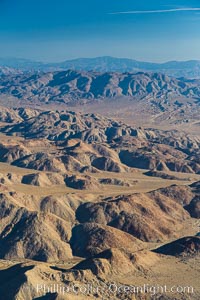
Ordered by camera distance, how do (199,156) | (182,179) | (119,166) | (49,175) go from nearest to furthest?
(49,175)
(182,179)
(119,166)
(199,156)

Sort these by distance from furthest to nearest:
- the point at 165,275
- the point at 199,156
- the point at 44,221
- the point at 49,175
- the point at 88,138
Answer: the point at 88,138 < the point at 199,156 < the point at 49,175 < the point at 44,221 < the point at 165,275

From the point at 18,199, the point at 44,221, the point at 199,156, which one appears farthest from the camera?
the point at 199,156

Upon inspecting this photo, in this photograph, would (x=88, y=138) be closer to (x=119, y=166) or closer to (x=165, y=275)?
(x=119, y=166)

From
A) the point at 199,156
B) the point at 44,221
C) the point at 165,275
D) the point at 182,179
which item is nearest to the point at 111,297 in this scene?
the point at 165,275

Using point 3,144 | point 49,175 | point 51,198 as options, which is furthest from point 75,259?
point 3,144

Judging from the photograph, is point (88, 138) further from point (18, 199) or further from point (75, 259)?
point (75, 259)

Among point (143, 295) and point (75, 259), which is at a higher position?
point (143, 295)

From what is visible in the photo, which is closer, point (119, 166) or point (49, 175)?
point (49, 175)

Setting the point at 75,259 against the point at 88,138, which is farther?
the point at 88,138

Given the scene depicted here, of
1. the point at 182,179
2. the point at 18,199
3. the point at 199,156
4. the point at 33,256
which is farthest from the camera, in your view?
the point at 199,156
